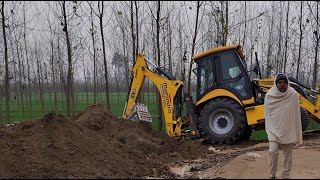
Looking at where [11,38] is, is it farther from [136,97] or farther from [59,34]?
[136,97]

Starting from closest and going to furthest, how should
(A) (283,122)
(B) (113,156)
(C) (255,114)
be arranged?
(A) (283,122) → (B) (113,156) → (C) (255,114)

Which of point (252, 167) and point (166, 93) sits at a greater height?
point (166, 93)

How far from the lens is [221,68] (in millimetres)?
10594

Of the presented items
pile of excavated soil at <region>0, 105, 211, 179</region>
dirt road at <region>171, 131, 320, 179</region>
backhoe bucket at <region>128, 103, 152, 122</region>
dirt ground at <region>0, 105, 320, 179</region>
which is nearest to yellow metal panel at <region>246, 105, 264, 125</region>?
dirt ground at <region>0, 105, 320, 179</region>

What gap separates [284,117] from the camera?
5.84 metres

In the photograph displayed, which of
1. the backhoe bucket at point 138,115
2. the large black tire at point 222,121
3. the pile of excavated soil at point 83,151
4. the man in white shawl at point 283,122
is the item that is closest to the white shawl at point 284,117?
the man in white shawl at point 283,122

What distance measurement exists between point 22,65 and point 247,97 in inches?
653

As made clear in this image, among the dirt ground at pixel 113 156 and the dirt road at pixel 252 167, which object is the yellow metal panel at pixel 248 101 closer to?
the dirt ground at pixel 113 156

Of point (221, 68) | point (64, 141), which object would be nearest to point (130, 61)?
point (221, 68)

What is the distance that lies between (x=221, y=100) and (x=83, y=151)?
4.51 m

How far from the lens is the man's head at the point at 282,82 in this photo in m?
5.73

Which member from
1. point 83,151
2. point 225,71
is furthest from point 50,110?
point 83,151

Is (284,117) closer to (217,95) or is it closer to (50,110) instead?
(217,95)

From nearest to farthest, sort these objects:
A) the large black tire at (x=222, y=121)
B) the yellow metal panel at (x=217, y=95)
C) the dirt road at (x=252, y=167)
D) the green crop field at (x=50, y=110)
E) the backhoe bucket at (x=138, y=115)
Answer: the dirt road at (x=252, y=167) → the large black tire at (x=222, y=121) → the yellow metal panel at (x=217, y=95) → the backhoe bucket at (x=138, y=115) → the green crop field at (x=50, y=110)
